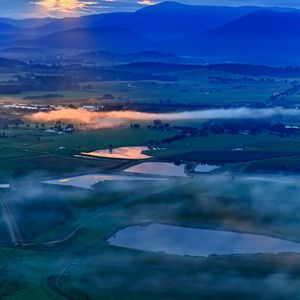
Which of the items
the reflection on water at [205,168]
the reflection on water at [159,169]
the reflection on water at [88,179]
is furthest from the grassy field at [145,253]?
the reflection on water at [205,168]

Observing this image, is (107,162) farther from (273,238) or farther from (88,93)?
(88,93)

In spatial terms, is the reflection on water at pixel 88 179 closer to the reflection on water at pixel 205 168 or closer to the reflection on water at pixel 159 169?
the reflection on water at pixel 159 169

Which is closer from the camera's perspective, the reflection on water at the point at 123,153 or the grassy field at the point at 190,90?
the reflection on water at the point at 123,153

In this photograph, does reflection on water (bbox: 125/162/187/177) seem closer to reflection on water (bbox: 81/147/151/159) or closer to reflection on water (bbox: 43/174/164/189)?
reflection on water (bbox: 43/174/164/189)

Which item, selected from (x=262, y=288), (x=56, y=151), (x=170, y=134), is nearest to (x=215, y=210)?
(x=262, y=288)

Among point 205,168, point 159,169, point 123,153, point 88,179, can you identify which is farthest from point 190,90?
point 88,179
